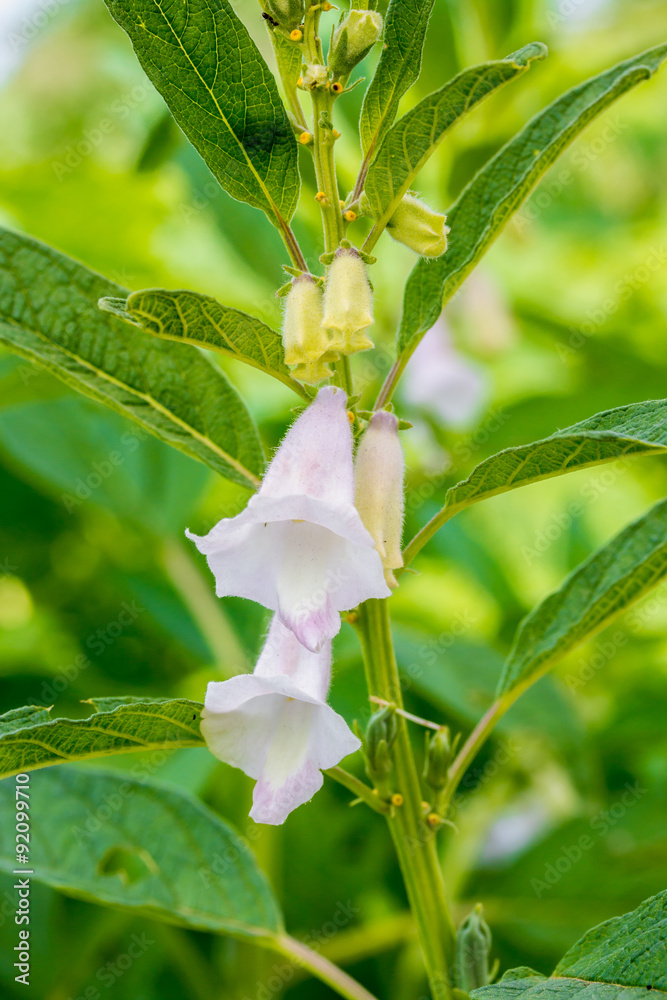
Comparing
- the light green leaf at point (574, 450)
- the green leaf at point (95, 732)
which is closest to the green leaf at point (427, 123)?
the light green leaf at point (574, 450)

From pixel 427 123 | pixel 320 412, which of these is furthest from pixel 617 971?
pixel 427 123

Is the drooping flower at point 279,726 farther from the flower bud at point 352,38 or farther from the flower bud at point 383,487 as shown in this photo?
the flower bud at point 352,38

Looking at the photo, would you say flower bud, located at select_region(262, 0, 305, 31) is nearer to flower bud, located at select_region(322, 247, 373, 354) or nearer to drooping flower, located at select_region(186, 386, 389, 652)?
flower bud, located at select_region(322, 247, 373, 354)

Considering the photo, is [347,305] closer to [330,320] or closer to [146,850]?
[330,320]

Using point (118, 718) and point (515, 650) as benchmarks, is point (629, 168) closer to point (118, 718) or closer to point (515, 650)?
point (515, 650)

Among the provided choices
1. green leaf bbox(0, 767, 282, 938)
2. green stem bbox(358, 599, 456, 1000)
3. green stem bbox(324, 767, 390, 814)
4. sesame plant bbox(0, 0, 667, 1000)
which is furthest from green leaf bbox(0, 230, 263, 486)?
green leaf bbox(0, 767, 282, 938)

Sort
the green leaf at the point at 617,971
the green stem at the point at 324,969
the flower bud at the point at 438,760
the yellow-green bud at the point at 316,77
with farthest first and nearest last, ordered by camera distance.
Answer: the green stem at the point at 324,969 → the flower bud at the point at 438,760 → the yellow-green bud at the point at 316,77 → the green leaf at the point at 617,971
